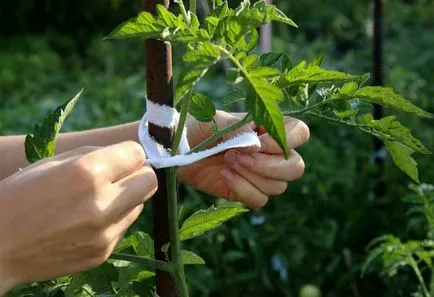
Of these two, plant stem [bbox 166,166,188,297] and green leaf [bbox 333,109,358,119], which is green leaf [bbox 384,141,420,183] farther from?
plant stem [bbox 166,166,188,297]

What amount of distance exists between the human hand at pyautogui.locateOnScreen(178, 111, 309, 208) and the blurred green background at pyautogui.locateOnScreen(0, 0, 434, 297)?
1019 millimetres

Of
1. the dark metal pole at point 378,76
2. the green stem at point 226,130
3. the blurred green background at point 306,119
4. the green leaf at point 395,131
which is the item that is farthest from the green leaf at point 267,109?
the dark metal pole at point 378,76

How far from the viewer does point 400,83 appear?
3367mm

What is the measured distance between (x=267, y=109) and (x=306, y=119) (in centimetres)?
234

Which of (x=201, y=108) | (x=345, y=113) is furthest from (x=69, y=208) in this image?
(x=345, y=113)

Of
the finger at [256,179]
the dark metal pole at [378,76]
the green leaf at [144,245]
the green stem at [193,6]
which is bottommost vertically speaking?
the dark metal pole at [378,76]

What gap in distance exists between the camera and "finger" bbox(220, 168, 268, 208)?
4.05 ft

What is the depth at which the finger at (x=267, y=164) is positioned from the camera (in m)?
1.21

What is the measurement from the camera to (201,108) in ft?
3.47

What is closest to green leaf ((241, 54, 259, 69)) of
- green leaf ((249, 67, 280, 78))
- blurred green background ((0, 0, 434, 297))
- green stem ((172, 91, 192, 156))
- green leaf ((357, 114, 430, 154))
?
green leaf ((249, 67, 280, 78))

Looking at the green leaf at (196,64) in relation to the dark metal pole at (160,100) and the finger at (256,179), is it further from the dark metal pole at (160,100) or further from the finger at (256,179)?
the finger at (256,179)

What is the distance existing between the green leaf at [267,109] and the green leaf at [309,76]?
4.5 inches

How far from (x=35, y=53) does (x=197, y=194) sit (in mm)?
2715

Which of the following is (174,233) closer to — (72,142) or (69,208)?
(69,208)
